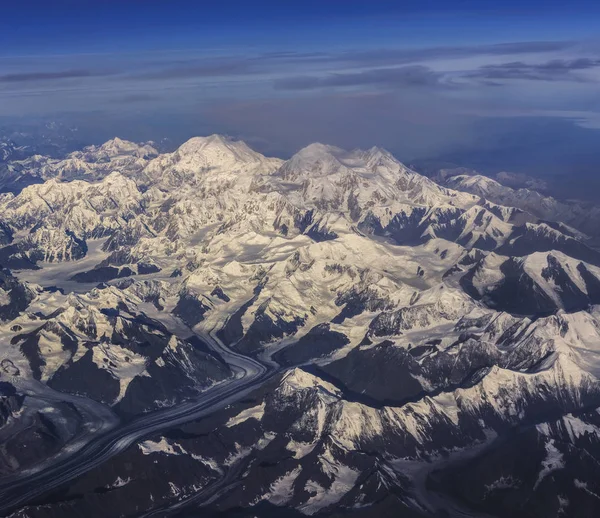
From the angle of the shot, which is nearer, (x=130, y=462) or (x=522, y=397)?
(x=130, y=462)

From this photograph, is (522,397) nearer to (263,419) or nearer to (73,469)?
(263,419)

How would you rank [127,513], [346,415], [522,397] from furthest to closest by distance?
[522,397] → [346,415] → [127,513]

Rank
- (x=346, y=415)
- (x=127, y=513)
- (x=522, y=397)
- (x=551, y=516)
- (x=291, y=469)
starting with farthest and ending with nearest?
(x=522, y=397) < (x=346, y=415) < (x=291, y=469) < (x=127, y=513) < (x=551, y=516)

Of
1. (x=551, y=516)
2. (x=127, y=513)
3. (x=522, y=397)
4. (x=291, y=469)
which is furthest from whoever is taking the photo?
(x=522, y=397)

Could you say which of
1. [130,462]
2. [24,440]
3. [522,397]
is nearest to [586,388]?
[522,397]

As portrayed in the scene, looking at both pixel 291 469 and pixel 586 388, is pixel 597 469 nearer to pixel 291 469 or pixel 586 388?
pixel 586 388

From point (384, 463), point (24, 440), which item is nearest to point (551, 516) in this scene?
point (384, 463)

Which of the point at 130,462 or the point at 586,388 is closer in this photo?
the point at 130,462

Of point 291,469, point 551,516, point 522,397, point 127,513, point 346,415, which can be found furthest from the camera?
point 522,397
